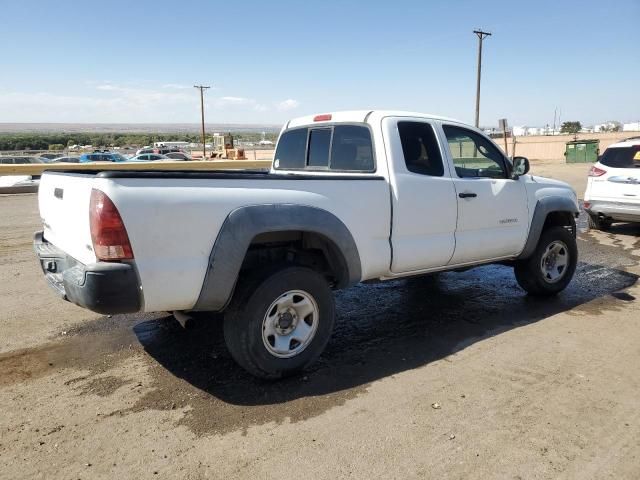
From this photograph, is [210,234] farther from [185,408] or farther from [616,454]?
[616,454]

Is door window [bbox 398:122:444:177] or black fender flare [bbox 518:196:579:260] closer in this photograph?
door window [bbox 398:122:444:177]

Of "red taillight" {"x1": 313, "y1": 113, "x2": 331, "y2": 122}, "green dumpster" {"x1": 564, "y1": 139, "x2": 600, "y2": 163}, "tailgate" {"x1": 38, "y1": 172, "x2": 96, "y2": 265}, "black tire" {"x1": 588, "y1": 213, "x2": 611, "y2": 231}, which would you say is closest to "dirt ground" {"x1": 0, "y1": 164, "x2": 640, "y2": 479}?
"tailgate" {"x1": 38, "y1": 172, "x2": 96, "y2": 265}

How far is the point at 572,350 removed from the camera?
4203 millimetres

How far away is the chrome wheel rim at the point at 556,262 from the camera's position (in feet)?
18.6

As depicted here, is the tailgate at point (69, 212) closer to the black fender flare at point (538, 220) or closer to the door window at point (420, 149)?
the door window at point (420, 149)

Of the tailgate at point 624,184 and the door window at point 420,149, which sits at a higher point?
the door window at point 420,149

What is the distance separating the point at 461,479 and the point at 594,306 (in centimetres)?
367

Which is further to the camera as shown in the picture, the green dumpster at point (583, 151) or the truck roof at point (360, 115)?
the green dumpster at point (583, 151)

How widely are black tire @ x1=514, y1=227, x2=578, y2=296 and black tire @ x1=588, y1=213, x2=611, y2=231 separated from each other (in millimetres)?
4728

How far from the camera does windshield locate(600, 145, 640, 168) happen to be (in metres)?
8.81

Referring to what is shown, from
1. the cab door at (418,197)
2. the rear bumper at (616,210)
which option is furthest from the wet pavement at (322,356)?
the rear bumper at (616,210)

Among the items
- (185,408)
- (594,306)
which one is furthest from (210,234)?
(594,306)

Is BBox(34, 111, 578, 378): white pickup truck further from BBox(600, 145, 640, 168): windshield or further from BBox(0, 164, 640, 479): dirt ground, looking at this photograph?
BBox(600, 145, 640, 168): windshield

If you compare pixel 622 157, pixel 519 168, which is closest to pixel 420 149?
pixel 519 168
